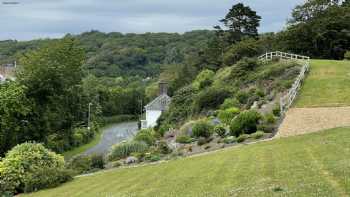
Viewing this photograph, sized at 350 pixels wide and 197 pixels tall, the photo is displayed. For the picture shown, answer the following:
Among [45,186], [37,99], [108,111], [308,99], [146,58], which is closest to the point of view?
[45,186]

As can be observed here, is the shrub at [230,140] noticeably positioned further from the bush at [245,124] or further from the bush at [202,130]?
the bush at [202,130]

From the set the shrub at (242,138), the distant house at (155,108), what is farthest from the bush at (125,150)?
the distant house at (155,108)

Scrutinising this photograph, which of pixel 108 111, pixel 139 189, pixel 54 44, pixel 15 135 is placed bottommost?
pixel 108 111

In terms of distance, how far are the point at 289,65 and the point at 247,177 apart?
33.8 m

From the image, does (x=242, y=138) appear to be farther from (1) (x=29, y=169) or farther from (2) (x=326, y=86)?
(2) (x=326, y=86)

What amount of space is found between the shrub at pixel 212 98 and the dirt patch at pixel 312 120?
15.7m

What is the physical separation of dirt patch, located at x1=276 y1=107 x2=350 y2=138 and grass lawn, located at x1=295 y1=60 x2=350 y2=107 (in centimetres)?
190

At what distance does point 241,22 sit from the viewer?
7900 cm

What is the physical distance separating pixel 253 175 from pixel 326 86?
1025 inches

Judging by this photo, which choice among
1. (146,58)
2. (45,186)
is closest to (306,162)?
(45,186)

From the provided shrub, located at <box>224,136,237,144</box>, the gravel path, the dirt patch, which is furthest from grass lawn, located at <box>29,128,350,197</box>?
the gravel path

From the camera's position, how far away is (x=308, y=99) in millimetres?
36344

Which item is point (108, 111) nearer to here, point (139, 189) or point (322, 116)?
point (322, 116)

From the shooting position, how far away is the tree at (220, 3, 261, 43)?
7706cm
